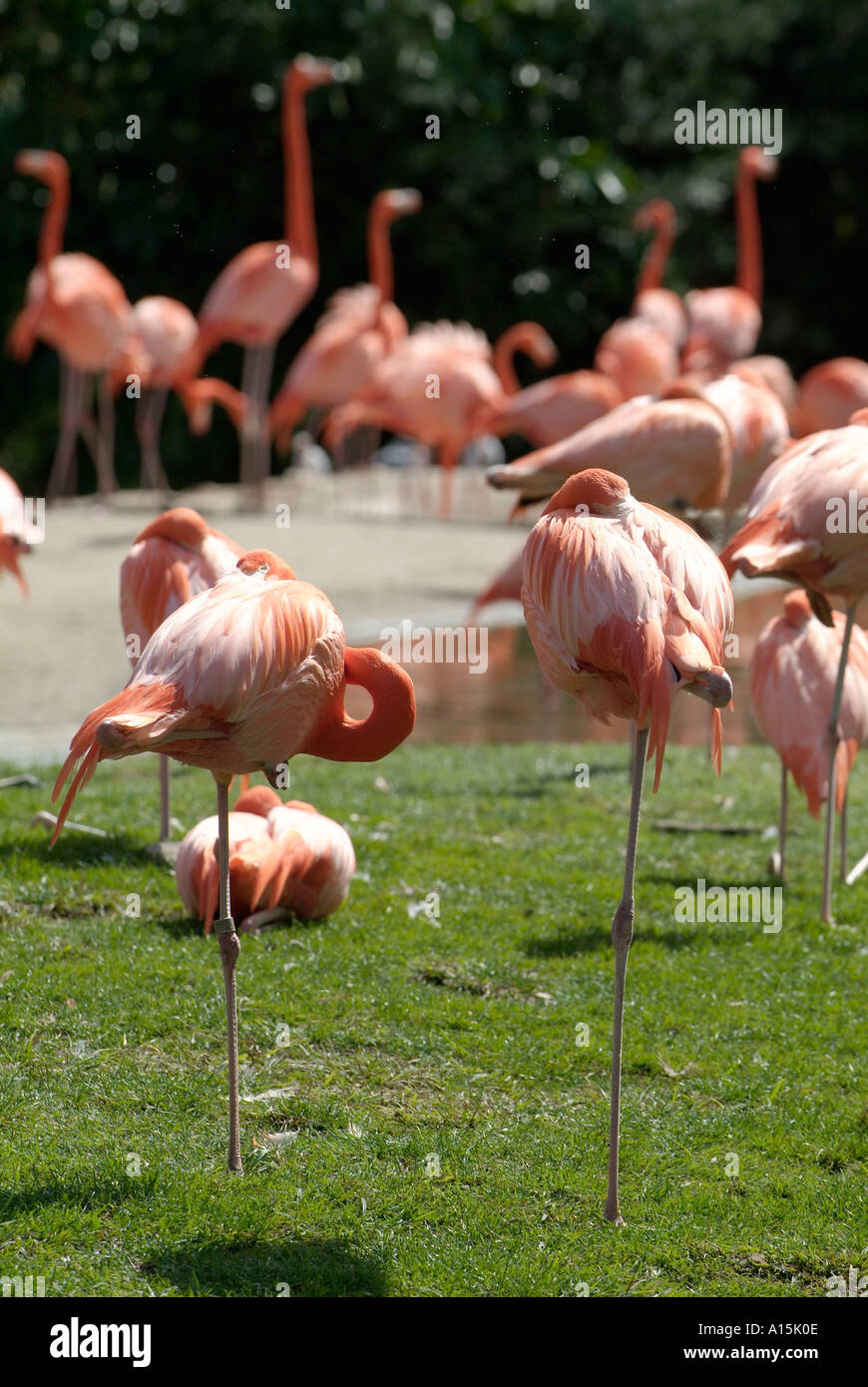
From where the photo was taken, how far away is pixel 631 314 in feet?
64.1

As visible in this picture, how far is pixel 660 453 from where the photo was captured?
617cm

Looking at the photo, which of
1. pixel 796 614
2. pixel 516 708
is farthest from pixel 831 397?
pixel 796 614

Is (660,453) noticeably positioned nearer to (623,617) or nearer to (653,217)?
(623,617)

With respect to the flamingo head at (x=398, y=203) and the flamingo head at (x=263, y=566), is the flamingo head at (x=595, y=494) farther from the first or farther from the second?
the flamingo head at (x=398, y=203)

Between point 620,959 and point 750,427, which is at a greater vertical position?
point 750,427

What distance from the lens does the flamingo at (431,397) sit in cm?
1333

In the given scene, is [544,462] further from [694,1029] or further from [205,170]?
[205,170]

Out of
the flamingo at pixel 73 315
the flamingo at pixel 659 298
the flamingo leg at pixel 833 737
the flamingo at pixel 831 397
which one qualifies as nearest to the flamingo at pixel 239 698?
the flamingo leg at pixel 833 737

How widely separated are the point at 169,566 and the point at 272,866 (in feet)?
3.20

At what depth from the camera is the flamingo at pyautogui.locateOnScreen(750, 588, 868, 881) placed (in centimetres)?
501

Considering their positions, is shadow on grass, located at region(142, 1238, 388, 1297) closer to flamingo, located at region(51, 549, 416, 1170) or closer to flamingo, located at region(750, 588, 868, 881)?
flamingo, located at region(51, 549, 416, 1170)

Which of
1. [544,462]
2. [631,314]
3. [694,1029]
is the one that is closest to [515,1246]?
[694,1029]

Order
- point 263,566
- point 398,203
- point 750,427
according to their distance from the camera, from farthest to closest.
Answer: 1. point 398,203
2. point 750,427
3. point 263,566

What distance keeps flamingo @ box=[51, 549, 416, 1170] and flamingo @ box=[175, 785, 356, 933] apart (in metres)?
1.02
